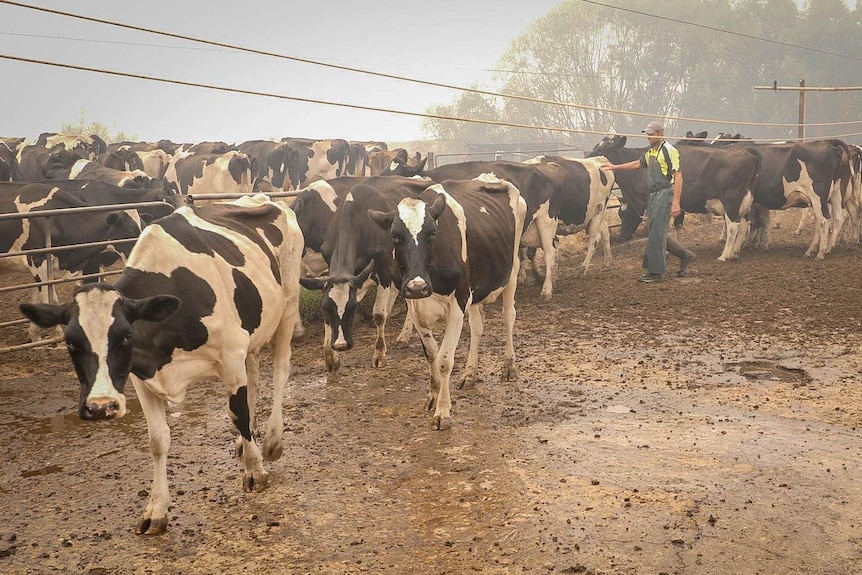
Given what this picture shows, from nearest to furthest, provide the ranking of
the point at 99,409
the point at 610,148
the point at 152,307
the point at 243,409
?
the point at 99,409, the point at 152,307, the point at 243,409, the point at 610,148

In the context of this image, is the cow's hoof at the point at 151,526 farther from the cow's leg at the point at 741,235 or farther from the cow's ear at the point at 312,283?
the cow's leg at the point at 741,235

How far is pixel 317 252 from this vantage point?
11289 mm

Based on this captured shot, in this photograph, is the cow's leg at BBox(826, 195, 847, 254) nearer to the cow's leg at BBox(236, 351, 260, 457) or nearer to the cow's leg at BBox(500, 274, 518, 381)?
the cow's leg at BBox(500, 274, 518, 381)

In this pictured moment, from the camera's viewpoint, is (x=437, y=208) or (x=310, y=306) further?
(x=310, y=306)

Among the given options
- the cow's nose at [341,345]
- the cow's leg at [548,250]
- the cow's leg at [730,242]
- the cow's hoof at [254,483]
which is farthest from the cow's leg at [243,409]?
the cow's leg at [730,242]

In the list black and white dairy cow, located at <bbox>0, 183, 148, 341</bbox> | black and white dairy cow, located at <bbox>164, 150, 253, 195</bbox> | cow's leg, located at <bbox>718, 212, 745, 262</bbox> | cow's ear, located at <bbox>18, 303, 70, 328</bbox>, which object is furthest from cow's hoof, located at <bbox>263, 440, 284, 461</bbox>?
black and white dairy cow, located at <bbox>164, 150, 253, 195</bbox>

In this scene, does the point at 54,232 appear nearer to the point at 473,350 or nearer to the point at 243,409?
the point at 473,350

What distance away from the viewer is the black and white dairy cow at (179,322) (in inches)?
188

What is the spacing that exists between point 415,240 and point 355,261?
5.62ft

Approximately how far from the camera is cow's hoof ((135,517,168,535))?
5285 millimetres

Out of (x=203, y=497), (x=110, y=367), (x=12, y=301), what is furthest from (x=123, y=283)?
(x=12, y=301)

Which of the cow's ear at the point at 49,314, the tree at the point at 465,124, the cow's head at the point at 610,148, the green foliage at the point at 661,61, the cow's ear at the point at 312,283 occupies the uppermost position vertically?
the green foliage at the point at 661,61

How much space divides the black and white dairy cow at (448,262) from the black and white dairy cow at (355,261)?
2.24ft

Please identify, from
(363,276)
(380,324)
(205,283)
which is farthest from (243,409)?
(380,324)
